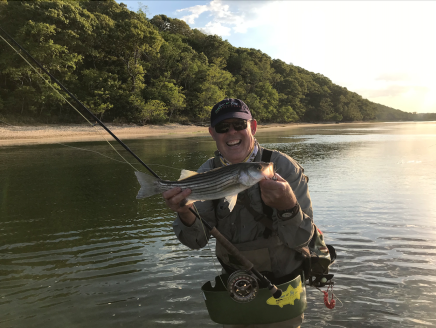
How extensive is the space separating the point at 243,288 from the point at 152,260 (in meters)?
4.24

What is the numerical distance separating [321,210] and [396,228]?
8.04 ft

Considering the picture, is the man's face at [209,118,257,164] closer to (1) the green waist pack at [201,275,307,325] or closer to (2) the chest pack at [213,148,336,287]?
(2) the chest pack at [213,148,336,287]

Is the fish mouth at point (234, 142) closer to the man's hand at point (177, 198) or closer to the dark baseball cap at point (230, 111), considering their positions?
the dark baseball cap at point (230, 111)

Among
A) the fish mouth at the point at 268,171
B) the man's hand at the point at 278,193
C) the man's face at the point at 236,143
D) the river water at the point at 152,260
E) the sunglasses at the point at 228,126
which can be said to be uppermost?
the sunglasses at the point at 228,126

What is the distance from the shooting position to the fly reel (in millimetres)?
3217

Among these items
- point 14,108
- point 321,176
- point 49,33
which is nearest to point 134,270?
point 321,176

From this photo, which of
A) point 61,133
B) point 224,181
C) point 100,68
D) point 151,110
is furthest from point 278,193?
point 100,68

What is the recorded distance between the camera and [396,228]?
28.6 ft

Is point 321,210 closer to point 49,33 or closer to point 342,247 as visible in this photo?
point 342,247

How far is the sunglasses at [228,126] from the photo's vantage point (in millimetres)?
3408

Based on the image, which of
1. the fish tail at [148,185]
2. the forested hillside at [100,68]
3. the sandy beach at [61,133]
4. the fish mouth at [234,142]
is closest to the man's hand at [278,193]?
the fish mouth at [234,142]

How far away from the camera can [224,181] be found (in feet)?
9.68

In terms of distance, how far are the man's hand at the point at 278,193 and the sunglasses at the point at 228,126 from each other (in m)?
0.87

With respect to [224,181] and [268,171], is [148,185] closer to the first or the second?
[224,181]
